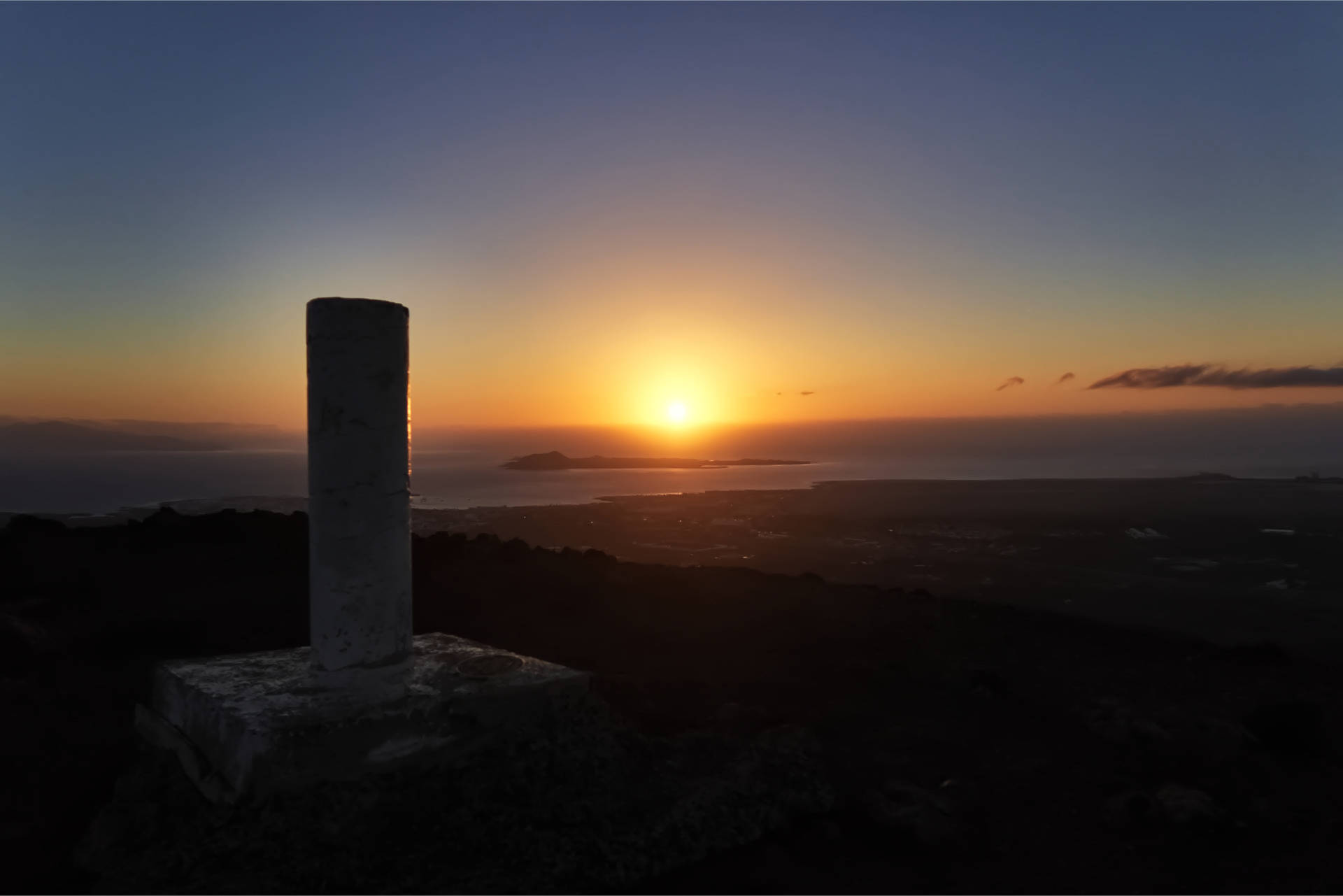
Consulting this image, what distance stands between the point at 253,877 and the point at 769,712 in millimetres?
4704

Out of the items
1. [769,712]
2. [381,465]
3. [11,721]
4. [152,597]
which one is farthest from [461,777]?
[152,597]

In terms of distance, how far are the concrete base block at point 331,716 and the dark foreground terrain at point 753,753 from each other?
0.72ft

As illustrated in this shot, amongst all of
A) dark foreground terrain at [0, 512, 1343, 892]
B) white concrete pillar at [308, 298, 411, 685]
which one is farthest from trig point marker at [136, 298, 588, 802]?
dark foreground terrain at [0, 512, 1343, 892]

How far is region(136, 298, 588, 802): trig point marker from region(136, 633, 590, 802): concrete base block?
1cm

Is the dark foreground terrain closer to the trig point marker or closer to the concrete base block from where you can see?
the concrete base block

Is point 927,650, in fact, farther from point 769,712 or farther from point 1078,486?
point 1078,486

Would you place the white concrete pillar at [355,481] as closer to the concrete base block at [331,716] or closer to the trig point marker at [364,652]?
the trig point marker at [364,652]

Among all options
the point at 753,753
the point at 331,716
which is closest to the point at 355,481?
the point at 331,716

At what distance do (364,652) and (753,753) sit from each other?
3136 mm

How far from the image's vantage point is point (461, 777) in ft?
19.5

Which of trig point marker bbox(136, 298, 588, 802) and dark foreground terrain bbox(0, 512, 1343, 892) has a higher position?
trig point marker bbox(136, 298, 588, 802)

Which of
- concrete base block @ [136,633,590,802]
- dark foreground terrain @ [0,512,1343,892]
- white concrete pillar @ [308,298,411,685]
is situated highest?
white concrete pillar @ [308,298,411,685]

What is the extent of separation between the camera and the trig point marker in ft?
19.5

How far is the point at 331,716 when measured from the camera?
5.72 m
